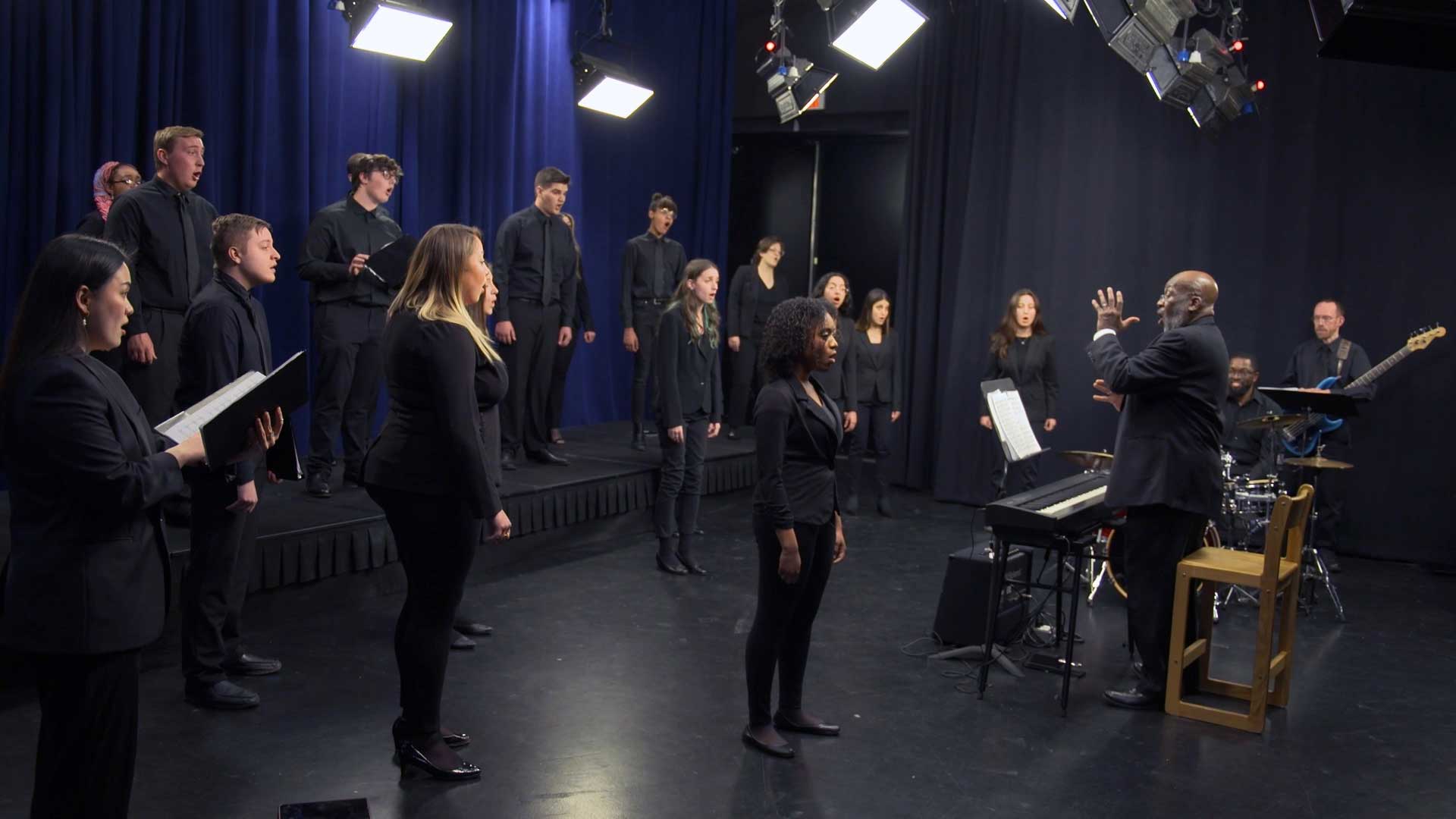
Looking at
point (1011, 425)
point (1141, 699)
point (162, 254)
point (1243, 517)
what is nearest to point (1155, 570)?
point (1141, 699)

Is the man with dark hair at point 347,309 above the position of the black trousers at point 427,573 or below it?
above

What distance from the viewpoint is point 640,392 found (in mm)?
8039

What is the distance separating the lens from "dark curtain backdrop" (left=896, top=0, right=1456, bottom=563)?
761 cm

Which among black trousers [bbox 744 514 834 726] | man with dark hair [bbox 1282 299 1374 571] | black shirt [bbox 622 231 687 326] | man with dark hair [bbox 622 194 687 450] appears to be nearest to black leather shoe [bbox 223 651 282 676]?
black trousers [bbox 744 514 834 726]

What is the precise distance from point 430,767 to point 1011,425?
112 inches

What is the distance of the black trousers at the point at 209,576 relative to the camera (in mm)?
3943

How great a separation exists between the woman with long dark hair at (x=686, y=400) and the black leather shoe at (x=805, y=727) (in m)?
2.04

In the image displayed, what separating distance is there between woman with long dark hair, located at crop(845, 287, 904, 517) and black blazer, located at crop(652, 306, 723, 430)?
2029 millimetres

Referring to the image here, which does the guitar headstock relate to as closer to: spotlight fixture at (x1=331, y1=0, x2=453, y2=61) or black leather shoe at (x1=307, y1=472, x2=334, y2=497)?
spotlight fixture at (x1=331, y1=0, x2=453, y2=61)

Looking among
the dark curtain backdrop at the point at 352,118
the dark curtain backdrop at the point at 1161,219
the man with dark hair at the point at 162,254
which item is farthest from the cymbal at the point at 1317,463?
the man with dark hair at the point at 162,254

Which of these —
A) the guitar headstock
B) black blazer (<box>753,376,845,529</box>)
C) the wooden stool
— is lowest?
the wooden stool

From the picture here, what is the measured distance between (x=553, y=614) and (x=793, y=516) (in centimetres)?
213

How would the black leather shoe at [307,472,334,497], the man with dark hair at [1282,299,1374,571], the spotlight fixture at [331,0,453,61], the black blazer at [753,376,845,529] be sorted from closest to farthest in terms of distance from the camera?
the black blazer at [753,376,845,529]
the black leather shoe at [307,472,334,497]
the spotlight fixture at [331,0,453,61]
the man with dark hair at [1282,299,1374,571]

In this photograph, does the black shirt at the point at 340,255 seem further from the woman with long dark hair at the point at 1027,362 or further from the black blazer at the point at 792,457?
the woman with long dark hair at the point at 1027,362
